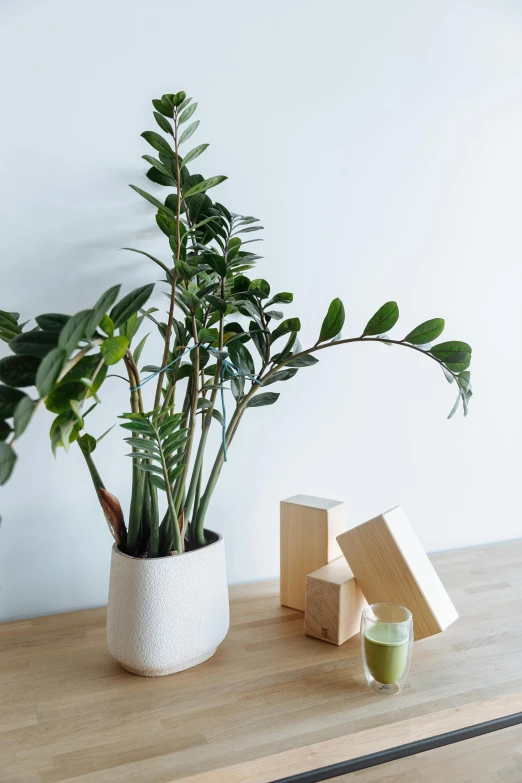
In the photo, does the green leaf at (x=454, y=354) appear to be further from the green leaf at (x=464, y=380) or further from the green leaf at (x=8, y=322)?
the green leaf at (x=8, y=322)

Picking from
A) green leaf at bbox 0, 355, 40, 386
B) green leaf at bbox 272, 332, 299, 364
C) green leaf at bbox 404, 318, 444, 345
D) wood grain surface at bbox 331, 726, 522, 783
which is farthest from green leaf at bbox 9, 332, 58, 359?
wood grain surface at bbox 331, 726, 522, 783

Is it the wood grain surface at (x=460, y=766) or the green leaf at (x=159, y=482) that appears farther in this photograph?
the wood grain surface at (x=460, y=766)

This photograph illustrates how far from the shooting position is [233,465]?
1.20m

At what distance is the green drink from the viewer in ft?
2.70

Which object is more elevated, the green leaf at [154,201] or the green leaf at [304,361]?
the green leaf at [154,201]

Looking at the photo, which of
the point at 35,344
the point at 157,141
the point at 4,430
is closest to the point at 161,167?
the point at 157,141

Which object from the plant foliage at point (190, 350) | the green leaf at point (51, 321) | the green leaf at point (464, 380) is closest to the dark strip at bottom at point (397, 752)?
the plant foliage at point (190, 350)

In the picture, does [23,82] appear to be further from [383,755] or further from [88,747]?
[383,755]

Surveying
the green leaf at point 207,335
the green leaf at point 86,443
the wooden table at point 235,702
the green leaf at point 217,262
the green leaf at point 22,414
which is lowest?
the wooden table at point 235,702

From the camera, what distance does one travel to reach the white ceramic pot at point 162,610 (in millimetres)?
843

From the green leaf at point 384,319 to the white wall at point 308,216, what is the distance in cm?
35

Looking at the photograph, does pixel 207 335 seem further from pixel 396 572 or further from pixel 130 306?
pixel 396 572

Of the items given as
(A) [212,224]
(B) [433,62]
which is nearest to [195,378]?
(A) [212,224]

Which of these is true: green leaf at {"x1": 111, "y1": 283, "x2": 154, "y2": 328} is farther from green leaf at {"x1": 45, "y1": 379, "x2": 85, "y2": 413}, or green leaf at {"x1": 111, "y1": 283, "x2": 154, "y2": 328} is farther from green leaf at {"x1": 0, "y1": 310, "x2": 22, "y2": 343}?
green leaf at {"x1": 0, "y1": 310, "x2": 22, "y2": 343}
